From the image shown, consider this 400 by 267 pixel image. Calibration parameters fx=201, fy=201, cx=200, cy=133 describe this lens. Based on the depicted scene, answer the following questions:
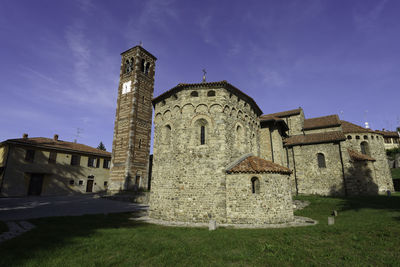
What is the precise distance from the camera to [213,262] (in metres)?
5.77

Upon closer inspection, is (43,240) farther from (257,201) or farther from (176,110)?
(257,201)

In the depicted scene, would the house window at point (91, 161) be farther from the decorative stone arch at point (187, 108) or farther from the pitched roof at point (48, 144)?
the decorative stone arch at point (187, 108)

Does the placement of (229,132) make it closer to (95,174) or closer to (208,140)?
(208,140)

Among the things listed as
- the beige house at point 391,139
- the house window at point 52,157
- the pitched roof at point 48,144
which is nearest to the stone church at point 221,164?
the pitched roof at point 48,144

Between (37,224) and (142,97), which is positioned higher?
(142,97)

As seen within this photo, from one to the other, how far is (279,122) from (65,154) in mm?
28456

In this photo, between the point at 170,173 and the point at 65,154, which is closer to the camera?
the point at 170,173

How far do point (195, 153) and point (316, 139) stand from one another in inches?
688

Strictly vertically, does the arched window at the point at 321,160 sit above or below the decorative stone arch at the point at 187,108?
below

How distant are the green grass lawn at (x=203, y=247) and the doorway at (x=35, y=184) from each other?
68.5 feet

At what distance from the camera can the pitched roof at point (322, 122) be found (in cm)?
2709

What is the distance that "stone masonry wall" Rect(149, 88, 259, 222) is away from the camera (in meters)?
12.0

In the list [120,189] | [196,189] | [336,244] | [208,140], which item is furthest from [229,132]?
[120,189]

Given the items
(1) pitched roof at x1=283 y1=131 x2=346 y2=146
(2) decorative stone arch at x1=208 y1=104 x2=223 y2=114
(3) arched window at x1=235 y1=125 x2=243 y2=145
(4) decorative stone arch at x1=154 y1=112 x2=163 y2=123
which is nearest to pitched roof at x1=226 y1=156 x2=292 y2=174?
(3) arched window at x1=235 y1=125 x2=243 y2=145
